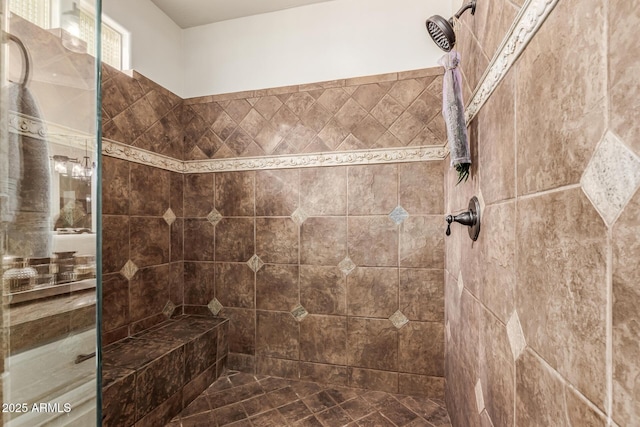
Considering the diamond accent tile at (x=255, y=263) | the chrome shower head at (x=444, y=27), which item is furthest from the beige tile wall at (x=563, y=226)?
the diamond accent tile at (x=255, y=263)

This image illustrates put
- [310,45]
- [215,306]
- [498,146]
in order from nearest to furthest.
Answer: [498,146]
[310,45]
[215,306]

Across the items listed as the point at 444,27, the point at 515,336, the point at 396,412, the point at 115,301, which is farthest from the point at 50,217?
the point at 396,412

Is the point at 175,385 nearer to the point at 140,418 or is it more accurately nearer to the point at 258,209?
the point at 140,418

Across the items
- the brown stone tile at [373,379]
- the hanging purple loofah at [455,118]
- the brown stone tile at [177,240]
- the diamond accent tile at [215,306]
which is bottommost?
the brown stone tile at [373,379]

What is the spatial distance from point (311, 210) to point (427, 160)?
0.78 m

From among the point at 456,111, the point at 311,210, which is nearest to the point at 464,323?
the point at 456,111

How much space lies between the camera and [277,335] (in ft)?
5.95

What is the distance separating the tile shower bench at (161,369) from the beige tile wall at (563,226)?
1.41 meters

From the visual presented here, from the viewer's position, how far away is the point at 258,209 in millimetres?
1863

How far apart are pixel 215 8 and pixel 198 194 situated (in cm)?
130

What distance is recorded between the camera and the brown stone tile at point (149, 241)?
1659 millimetres

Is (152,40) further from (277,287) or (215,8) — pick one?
(277,287)

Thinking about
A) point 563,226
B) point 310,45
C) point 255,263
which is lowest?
point 255,263

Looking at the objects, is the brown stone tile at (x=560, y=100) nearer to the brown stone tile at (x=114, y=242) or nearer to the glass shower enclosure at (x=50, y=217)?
the glass shower enclosure at (x=50, y=217)
